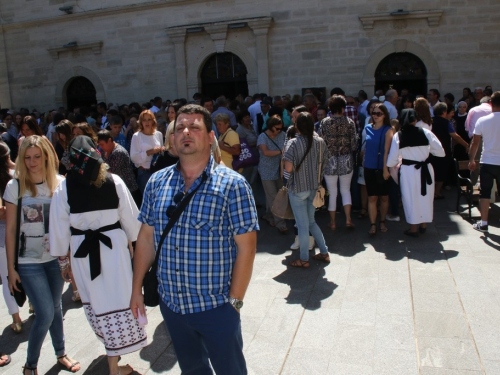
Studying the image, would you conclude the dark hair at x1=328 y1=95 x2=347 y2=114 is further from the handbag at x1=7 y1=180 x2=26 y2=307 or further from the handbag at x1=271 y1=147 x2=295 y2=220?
the handbag at x1=7 y1=180 x2=26 y2=307

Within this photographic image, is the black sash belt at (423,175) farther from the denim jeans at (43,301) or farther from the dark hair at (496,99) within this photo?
the denim jeans at (43,301)

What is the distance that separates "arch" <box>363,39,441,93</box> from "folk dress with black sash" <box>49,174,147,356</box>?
10.4 m

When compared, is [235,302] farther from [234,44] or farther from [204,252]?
[234,44]

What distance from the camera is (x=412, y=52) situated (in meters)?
12.5

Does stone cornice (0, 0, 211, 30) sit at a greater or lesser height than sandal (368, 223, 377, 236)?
greater

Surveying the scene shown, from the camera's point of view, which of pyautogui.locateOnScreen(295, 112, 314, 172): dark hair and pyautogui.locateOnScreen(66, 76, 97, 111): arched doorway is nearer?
pyautogui.locateOnScreen(295, 112, 314, 172): dark hair

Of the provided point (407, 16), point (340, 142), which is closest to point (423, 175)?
point (340, 142)

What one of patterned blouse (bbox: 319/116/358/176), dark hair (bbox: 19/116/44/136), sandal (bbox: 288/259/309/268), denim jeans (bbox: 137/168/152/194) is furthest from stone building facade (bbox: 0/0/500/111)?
sandal (bbox: 288/259/309/268)

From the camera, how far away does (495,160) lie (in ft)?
21.4

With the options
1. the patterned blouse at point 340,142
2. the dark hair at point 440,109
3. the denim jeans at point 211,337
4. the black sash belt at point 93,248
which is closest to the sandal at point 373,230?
the patterned blouse at point 340,142

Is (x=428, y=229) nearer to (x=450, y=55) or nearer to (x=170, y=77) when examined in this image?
(x=450, y=55)

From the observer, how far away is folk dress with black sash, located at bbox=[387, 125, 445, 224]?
20.8 ft

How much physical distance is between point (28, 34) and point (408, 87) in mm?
12106

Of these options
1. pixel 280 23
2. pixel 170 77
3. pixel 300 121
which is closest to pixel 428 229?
pixel 300 121
